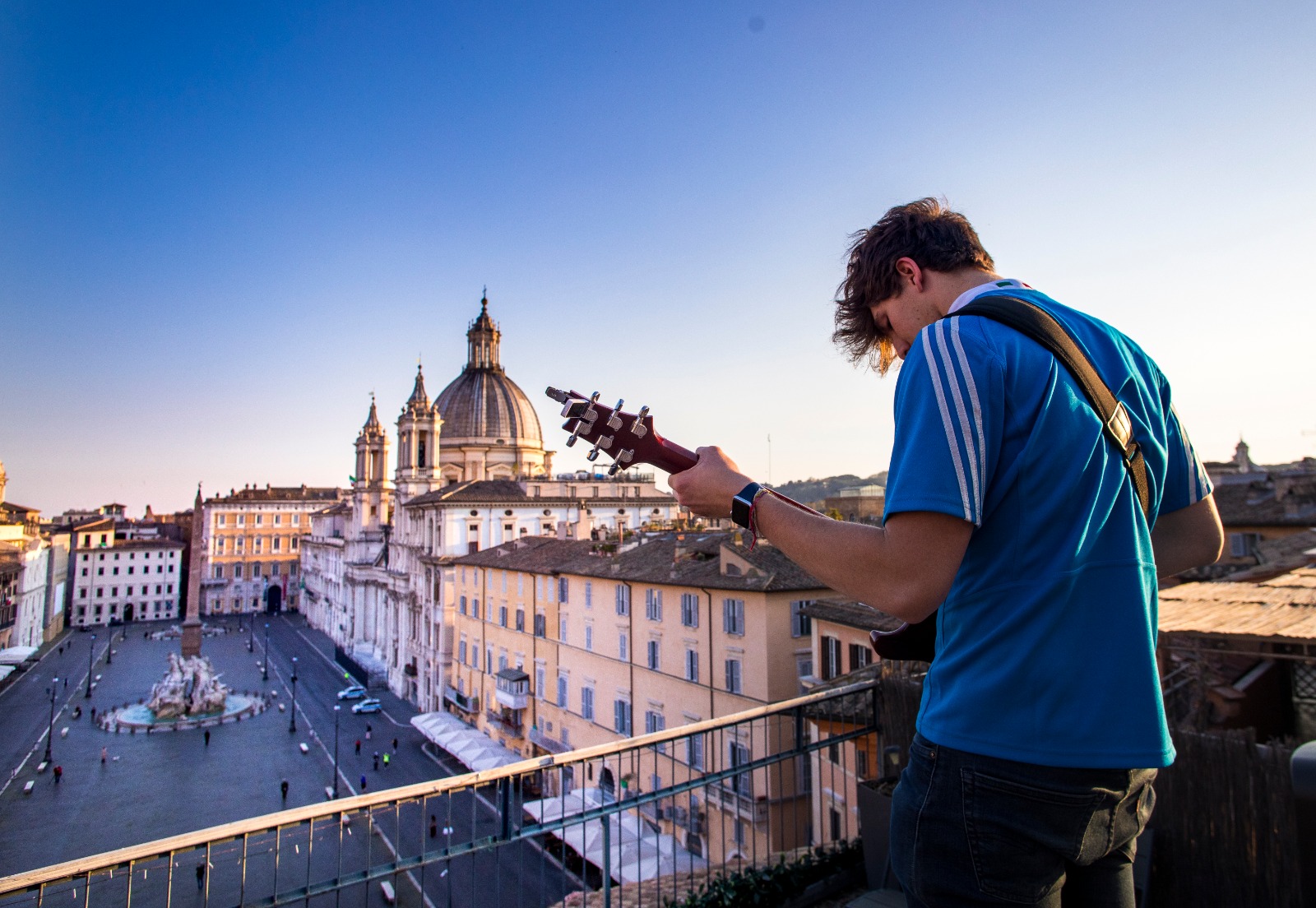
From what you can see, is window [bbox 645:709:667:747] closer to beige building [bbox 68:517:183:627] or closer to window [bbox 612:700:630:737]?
window [bbox 612:700:630:737]

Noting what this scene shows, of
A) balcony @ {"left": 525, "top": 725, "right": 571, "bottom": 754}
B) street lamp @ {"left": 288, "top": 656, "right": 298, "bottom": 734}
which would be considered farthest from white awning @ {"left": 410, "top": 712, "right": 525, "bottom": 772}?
street lamp @ {"left": 288, "top": 656, "right": 298, "bottom": 734}

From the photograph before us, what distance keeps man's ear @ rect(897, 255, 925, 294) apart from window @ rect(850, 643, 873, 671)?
54.5 ft

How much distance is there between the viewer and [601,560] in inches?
1261

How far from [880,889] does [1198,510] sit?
13.5 feet

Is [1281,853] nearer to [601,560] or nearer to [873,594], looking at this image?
[873,594]

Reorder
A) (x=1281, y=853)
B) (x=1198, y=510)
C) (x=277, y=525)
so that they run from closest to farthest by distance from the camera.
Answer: (x=1198, y=510), (x=1281, y=853), (x=277, y=525)

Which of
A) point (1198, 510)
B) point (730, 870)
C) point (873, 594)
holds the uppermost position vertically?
point (1198, 510)

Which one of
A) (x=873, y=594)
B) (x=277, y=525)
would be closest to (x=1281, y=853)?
(x=873, y=594)

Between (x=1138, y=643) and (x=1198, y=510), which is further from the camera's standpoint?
(x=1198, y=510)

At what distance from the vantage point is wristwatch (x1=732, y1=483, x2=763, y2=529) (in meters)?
2.01

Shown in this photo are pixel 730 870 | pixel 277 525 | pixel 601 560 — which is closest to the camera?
pixel 730 870

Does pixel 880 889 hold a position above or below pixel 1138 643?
below

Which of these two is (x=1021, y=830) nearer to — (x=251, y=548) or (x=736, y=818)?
(x=736, y=818)

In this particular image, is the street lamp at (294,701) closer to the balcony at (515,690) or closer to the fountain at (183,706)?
the fountain at (183,706)
